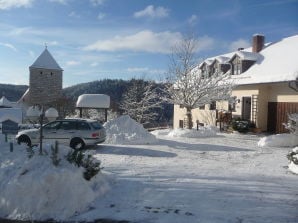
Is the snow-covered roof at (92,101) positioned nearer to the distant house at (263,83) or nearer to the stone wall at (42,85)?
the distant house at (263,83)

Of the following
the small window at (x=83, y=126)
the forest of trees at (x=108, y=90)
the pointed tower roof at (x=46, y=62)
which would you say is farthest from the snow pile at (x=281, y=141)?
the pointed tower roof at (x=46, y=62)

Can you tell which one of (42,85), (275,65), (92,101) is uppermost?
(42,85)

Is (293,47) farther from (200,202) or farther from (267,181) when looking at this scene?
(200,202)

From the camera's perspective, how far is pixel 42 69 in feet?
219

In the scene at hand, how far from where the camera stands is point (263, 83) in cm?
2664

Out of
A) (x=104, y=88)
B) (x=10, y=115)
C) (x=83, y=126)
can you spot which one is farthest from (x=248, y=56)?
(x=104, y=88)

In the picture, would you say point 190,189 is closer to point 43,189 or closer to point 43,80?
point 43,189

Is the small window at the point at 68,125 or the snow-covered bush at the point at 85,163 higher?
the small window at the point at 68,125

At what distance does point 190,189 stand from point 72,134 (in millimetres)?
9649

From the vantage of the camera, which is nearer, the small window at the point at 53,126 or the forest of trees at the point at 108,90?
the small window at the point at 53,126

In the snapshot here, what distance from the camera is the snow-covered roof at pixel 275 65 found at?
24.8m

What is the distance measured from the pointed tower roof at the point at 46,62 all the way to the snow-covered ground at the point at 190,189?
2094 inches

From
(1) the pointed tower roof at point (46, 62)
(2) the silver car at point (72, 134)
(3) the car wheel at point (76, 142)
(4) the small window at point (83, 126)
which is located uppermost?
(1) the pointed tower roof at point (46, 62)

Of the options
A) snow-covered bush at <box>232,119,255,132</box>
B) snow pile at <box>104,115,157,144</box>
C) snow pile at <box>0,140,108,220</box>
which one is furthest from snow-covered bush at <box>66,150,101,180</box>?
snow-covered bush at <box>232,119,255,132</box>
